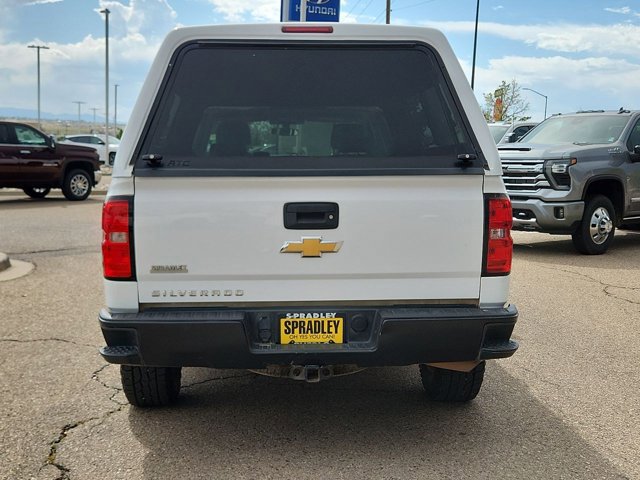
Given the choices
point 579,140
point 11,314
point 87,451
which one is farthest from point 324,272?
point 579,140

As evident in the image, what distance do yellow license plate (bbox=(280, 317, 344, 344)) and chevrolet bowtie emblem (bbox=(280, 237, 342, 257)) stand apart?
A: 1.07 feet

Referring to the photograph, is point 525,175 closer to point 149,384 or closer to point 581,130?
point 581,130

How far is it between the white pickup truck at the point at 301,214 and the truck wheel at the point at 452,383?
Answer: 2.21 feet

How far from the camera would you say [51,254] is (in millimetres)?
9586

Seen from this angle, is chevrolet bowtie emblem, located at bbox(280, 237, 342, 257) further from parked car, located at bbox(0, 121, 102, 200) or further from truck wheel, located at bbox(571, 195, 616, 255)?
parked car, located at bbox(0, 121, 102, 200)

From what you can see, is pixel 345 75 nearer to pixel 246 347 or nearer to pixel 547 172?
pixel 246 347

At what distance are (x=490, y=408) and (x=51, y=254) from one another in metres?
7.36

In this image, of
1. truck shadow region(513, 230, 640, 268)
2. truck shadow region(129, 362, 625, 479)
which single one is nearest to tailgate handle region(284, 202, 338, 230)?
truck shadow region(129, 362, 625, 479)

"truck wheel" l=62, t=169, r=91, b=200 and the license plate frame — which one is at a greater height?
the license plate frame

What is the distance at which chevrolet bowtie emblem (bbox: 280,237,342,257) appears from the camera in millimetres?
3229

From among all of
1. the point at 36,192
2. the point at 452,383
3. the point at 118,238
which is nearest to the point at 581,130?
the point at 452,383

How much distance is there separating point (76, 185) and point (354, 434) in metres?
15.5

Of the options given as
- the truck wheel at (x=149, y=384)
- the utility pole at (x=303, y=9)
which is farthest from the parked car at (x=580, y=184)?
the truck wheel at (x=149, y=384)

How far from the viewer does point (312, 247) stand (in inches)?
128
